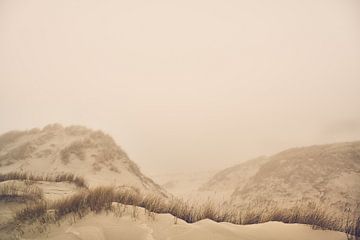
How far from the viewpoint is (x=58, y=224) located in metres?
4.48

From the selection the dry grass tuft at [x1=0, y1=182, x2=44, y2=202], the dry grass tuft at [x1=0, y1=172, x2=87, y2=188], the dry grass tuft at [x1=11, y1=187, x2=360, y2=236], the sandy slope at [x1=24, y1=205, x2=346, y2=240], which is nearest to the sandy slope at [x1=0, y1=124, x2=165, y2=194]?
the dry grass tuft at [x1=0, y1=172, x2=87, y2=188]

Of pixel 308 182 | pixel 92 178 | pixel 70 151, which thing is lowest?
pixel 308 182

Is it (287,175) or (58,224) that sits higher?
(58,224)

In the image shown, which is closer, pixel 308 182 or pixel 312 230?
pixel 312 230

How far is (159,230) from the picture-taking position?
14.3 ft

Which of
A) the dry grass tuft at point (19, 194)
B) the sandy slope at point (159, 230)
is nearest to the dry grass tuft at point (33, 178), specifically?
the dry grass tuft at point (19, 194)

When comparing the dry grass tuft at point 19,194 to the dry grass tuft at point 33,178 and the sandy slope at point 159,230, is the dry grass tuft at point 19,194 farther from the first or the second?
the sandy slope at point 159,230

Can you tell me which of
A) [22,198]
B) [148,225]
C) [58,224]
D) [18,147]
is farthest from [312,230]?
[18,147]

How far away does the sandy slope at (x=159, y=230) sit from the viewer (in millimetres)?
4145

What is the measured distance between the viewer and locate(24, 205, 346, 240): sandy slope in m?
4.14

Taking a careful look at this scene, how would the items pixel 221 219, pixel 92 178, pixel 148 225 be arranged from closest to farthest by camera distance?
1. pixel 148 225
2. pixel 221 219
3. pixel 92 178

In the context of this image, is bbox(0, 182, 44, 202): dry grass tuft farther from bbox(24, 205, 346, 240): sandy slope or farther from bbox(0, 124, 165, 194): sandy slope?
bbox(0, 124, 165, 194): sandy slope

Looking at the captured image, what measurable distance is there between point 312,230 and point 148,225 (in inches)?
85.1

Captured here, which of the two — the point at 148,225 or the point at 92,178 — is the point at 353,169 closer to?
the point at 92,178
